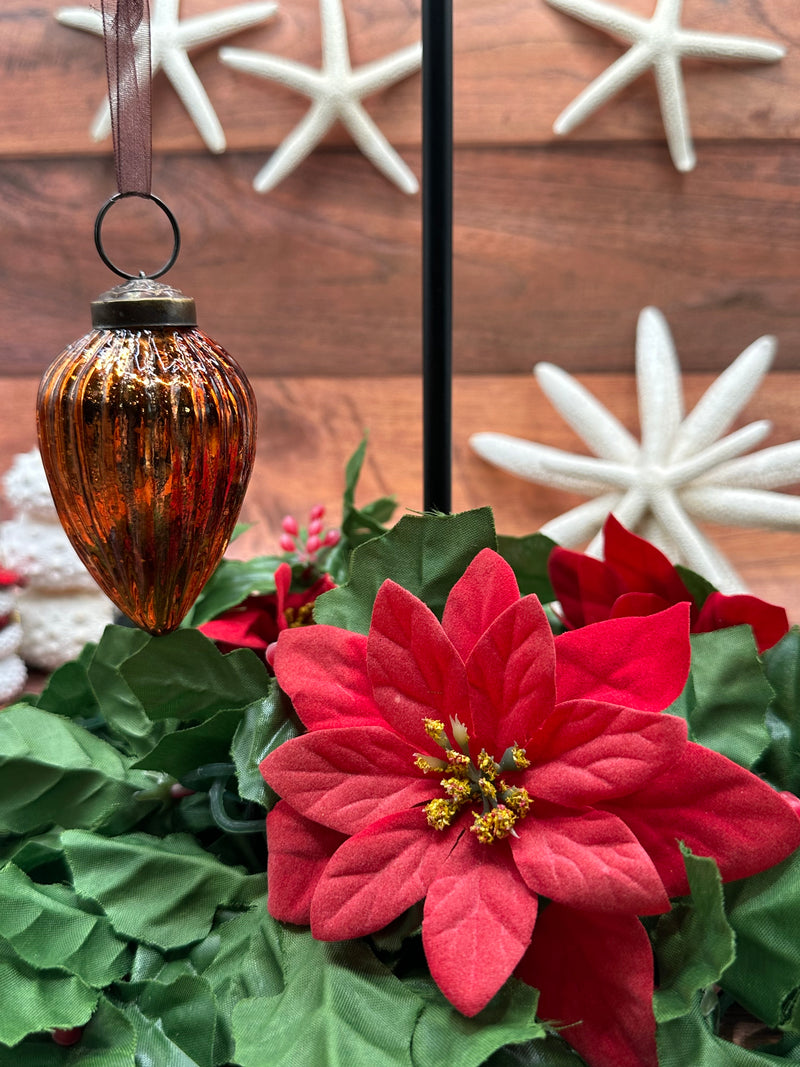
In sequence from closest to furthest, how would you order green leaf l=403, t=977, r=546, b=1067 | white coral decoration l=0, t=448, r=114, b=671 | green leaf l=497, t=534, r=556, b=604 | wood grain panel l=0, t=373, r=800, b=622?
green leaf l=403, t=977, r=546, b=1067
green leaf l=497, t=534, r=556, b=604
white coral decoration l=0, t=448, r=114, b=671
wood grain panel l=0, t=373, r=800, b=622

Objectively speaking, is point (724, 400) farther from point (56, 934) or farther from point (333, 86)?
point (56, 934)

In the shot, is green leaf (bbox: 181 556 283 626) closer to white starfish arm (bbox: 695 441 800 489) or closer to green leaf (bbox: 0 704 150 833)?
green leaf (bbox: 0 704 150 833)

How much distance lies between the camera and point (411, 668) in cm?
21

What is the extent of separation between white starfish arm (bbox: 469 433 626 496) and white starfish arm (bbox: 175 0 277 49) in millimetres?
347

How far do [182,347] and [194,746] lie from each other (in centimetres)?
10

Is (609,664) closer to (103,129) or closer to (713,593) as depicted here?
(713,593)

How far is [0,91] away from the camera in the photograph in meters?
0.69

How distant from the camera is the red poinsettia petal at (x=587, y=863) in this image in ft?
0.59

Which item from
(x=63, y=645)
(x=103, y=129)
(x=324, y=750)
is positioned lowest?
(x=63, y=645)

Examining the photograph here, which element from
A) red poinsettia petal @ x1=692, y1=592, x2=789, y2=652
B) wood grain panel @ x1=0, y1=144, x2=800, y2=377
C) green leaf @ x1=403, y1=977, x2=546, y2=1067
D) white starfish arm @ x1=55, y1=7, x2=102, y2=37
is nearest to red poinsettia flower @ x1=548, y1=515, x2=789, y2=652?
red poinsettia petal @ x1=692, y1=592, x2=789, y2=652

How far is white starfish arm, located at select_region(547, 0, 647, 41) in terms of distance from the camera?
24.8 inches

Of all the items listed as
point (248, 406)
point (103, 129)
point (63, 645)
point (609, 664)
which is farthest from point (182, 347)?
point (103, 129)

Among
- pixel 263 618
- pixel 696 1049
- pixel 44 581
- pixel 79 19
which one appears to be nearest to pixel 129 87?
pixel 263 618

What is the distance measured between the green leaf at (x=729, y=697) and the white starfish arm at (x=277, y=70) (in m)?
0.55
